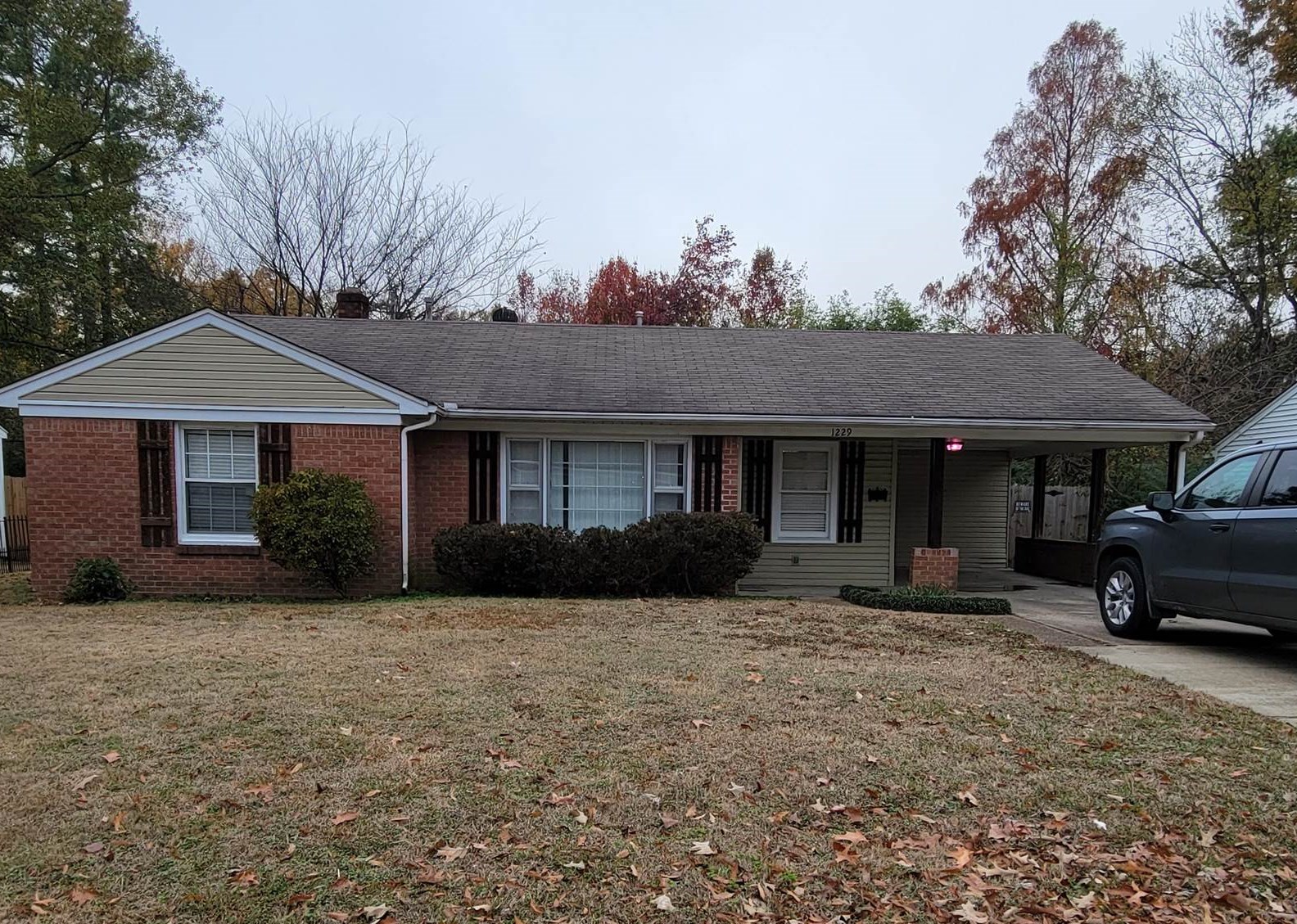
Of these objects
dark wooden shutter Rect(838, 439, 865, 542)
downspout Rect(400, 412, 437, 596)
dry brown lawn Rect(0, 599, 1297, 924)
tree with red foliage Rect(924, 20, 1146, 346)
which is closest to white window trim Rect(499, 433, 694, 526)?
downspout Rect(400, 412, 437, 596)

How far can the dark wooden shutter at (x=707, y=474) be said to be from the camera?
10.5m

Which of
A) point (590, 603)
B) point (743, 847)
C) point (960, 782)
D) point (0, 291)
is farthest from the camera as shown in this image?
point (0, 291)

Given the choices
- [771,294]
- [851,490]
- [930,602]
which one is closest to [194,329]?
[851,490]

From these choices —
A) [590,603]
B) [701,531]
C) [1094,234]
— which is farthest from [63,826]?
[1094,234]

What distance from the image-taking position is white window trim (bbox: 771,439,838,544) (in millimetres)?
11273

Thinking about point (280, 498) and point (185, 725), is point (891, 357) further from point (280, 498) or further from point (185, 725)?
point (185, 725)

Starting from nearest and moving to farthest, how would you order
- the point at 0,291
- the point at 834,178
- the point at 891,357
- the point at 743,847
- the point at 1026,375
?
the point at 743,847
the point at 1026,375
the point at 891,357
the point at 0,291
the point at 834,178

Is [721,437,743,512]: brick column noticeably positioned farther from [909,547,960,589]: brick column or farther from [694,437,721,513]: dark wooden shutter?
[909,547,960,589]: brick column

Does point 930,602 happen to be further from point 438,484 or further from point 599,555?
point 438,484

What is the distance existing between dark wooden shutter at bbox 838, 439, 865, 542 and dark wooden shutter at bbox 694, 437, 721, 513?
2107mm

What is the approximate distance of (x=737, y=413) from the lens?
10148 mm

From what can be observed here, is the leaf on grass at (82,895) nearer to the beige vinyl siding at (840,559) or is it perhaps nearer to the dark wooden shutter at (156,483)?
the dark wooden shutter at (156,483)

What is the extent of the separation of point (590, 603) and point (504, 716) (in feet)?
14.2

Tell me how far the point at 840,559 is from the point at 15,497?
709 inches
